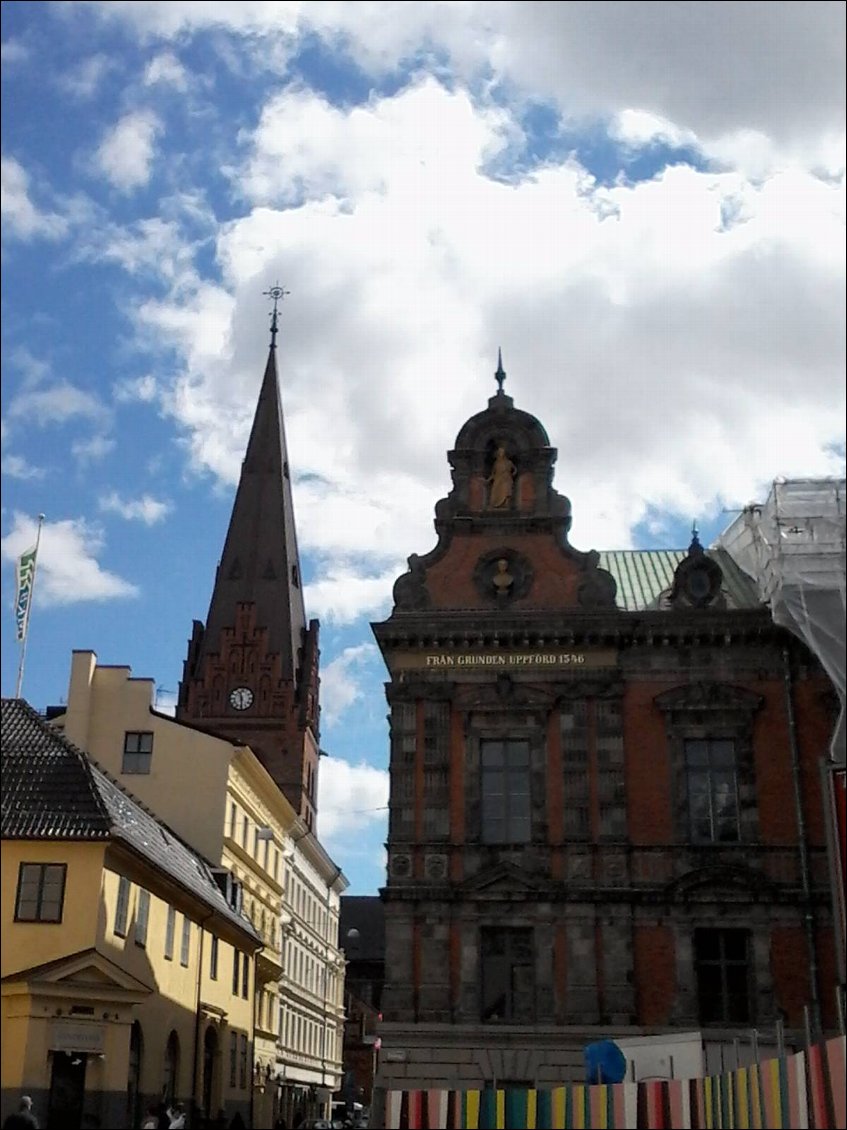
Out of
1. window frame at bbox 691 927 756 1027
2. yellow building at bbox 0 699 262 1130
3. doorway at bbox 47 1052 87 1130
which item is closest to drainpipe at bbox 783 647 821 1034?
window frame at bbox 691 927 756 1027

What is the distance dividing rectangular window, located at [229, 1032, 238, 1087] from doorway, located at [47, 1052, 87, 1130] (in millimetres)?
16158

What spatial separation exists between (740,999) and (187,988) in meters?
16.6

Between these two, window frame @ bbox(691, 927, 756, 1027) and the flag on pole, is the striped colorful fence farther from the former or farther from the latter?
the flag on pole

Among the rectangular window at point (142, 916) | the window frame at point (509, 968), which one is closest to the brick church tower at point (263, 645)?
the rectangular window at point (142, 916)

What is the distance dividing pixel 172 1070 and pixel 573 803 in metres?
14.3

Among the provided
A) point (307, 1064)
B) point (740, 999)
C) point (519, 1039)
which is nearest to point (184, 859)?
point (519, 1039)

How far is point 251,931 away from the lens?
4850cm

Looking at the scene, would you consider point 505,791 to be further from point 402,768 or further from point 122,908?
point 122,908

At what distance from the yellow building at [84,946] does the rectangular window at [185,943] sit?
0.06 metres

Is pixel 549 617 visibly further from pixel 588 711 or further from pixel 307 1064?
pixel 307 1064

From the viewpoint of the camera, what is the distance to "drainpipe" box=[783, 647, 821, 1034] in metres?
31.9

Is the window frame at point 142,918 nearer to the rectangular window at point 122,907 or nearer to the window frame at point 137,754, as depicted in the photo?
the rectangular window at point 122,907

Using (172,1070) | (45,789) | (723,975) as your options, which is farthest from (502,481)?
(172,1070)

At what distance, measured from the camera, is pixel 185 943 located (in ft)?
127
